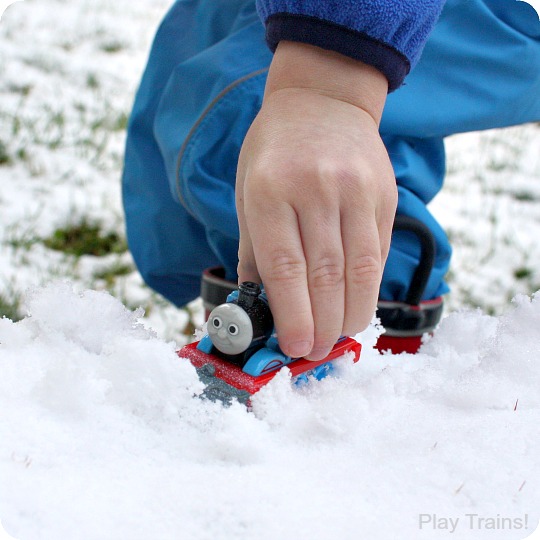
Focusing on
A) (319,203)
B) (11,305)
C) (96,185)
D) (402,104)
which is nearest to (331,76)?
(319,203)

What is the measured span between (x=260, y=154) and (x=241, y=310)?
19cm

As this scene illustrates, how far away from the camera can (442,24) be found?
1.35m

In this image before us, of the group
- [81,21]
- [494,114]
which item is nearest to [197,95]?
[494,114]

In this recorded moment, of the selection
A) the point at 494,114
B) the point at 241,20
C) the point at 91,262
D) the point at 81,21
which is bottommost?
the point at 91,262

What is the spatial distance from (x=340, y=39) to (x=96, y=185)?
152 cm

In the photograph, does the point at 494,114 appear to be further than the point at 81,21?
No

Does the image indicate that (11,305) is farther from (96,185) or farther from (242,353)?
(242,353)

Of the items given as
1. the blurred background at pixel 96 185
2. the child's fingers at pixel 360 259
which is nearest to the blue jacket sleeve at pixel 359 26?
the child's fingers at pixel 360 259

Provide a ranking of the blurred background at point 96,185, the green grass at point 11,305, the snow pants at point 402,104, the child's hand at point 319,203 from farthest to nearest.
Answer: the blurred background at point 96,185 → the green grass at point 11,305 → the snow pants at point 402,104 → the child's hand at point 319,203

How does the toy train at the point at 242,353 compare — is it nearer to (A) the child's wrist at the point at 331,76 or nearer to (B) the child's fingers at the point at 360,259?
(B) the child's fingers at the point at 360,259

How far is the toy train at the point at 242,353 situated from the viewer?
0.79m

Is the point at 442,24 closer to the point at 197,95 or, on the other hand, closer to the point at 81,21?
the point at 197,95

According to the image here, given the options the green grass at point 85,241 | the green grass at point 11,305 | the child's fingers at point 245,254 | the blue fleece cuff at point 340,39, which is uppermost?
the blue fleece cuff at point 340,39

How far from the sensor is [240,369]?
2.72ft
